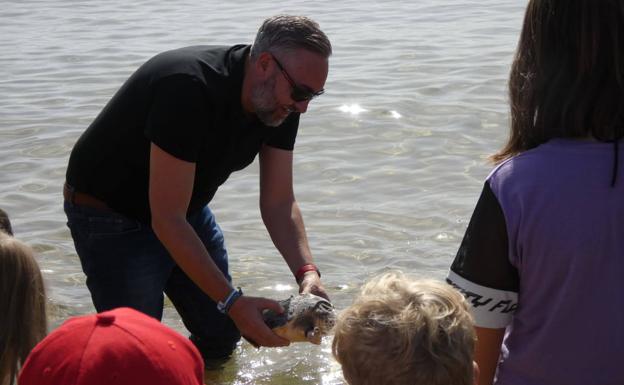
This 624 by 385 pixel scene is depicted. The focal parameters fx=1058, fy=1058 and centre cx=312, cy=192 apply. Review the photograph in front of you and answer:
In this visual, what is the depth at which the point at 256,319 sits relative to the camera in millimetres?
3467

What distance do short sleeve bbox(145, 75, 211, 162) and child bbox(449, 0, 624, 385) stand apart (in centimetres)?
126

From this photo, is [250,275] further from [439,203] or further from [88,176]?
[88,176]

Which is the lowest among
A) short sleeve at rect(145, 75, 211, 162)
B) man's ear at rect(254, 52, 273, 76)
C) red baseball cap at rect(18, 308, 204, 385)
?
red baseball cap at rect(18, 308, 204, 385)

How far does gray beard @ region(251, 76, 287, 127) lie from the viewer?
354 cm

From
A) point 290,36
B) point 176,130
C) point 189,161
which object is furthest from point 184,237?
point 290,36

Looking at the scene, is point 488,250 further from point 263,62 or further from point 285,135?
point 285,135

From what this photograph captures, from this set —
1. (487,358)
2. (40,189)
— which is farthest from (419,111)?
(487,358)

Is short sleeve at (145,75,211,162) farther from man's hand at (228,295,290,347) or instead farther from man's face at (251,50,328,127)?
man's hand at (228,295,290,347)

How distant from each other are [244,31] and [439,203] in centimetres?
686

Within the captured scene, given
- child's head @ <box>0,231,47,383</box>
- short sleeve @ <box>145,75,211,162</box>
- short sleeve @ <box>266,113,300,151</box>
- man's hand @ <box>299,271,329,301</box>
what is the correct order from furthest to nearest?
1. short sleeve @ <box>266,113,300,151</box>
2. man's hand @ <box>299,271,329,301</box>
3. short sleeve @ <box>145,75,211,162</box>
4. child's head @ <box>0,231,47,383</box>

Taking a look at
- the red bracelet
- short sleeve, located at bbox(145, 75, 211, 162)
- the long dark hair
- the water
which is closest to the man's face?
short sleeve, located at bbox(145, 75, 211, 162)

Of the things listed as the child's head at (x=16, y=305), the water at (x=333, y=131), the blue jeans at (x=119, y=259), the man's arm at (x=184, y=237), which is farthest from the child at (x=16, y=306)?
the water at (x=333, y=131)

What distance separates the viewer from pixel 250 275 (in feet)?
20.8

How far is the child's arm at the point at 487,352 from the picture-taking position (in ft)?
8.17
